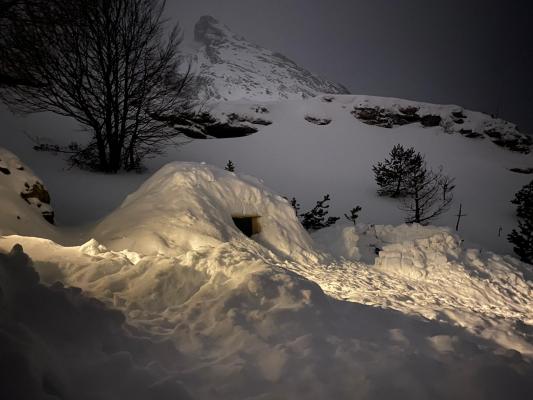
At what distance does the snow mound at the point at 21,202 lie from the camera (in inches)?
145

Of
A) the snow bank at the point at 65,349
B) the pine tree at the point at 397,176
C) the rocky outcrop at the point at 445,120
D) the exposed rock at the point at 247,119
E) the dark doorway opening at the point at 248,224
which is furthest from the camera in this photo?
the rocky outcrop at the point at 445,120

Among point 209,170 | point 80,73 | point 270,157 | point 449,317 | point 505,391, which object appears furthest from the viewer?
point 270,157

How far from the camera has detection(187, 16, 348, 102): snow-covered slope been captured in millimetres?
36938

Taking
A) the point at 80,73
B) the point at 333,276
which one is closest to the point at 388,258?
the point at 333,276

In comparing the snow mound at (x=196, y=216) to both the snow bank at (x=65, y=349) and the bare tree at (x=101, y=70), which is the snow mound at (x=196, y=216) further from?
the bare tree at (x=101, y=70)

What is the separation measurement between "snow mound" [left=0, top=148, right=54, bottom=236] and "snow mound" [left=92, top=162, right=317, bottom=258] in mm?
834

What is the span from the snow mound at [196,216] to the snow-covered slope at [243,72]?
2300cm

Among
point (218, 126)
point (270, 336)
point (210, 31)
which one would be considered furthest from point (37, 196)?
point (210, 31)

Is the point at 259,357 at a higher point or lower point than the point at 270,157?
lower

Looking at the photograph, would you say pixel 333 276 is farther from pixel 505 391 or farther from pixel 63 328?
pixel 63 328

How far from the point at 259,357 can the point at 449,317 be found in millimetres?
2926

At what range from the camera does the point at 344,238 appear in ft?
24.3

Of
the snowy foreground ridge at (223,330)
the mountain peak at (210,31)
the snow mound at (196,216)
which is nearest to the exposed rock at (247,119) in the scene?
the snow mound at (196,216)

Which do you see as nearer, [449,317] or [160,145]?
[449,317]
